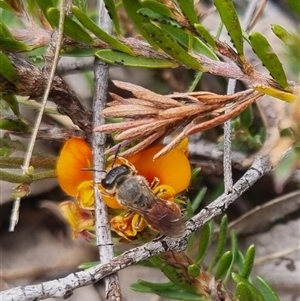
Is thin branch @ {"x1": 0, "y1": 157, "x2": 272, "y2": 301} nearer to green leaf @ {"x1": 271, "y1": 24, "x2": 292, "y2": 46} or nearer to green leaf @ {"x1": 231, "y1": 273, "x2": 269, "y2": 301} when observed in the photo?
green leaf @ {"x1": 231, "y1": 273, "x2": 269, "y2": 301}

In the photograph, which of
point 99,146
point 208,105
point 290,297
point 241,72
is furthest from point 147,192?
point 290,297

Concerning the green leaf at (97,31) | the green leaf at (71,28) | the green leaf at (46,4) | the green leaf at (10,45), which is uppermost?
the green leaf at (46,4)

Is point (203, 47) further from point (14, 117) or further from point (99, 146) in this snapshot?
point (14, 117)

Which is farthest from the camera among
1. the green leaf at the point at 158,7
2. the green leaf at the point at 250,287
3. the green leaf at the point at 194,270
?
the green leaf at the point at 194,270

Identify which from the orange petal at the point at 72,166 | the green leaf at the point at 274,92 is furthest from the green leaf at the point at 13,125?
the green leaf at the point at 274,92

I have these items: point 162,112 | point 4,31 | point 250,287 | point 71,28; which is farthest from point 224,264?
point 4,31

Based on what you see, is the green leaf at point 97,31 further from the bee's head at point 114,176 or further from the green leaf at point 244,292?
the green leaf at point 244,292
